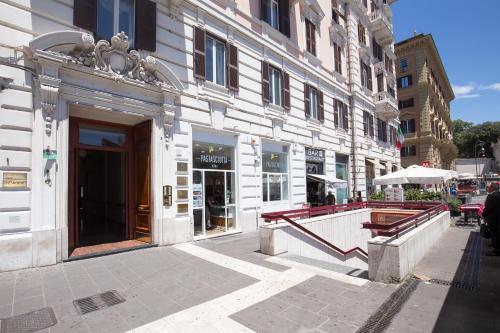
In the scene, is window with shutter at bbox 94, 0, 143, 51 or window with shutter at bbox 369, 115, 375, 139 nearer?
window with shutter at bbox 94, 0, 143, 51

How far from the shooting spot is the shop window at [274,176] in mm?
12703

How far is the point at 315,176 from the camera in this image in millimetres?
15398

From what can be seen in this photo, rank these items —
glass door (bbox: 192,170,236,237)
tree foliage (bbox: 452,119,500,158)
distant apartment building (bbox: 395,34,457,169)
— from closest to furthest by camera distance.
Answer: glass door (bbox: 192,170,236,237) < distant apartment building (bbox: 395,34,457,169) < tree foliage (bbox: 452,119,500,158)

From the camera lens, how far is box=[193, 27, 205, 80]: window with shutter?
10008 mm

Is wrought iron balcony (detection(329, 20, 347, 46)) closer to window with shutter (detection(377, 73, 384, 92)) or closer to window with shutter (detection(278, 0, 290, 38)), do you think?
window with shutter (detection(278, 0, 290, 38))

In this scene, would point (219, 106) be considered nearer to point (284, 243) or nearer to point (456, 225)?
point (284, 243)

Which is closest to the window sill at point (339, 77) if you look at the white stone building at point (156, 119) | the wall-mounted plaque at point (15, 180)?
the white stone building at point (156, 119)

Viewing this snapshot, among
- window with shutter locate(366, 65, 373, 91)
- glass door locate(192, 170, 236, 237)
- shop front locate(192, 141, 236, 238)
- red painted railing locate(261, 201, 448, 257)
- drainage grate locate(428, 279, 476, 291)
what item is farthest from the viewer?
window with shutter locate(366, 65, 373, 91)

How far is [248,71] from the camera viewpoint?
1209 centimetres

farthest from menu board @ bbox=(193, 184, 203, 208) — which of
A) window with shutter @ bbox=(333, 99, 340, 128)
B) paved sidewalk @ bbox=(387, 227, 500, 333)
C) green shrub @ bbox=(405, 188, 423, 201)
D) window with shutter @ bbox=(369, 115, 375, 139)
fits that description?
window with shutter @ bbox=(369, 115, 375, 139)

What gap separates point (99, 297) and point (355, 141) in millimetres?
18168

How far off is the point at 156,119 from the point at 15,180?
3.69 meters

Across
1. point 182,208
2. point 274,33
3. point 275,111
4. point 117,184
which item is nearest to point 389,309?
point 182,208

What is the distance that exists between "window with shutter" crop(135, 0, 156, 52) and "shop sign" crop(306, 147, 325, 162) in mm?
9140
